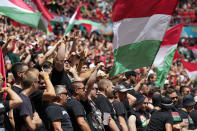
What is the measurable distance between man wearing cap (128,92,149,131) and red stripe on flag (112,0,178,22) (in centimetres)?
145

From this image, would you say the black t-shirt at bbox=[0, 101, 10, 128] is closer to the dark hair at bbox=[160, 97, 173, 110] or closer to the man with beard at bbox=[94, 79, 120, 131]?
the man with beard at bbox=[94, 79, 120, 131]

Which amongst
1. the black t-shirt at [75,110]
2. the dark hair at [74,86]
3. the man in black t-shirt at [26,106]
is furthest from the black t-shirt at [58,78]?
the man in black t-shirt at [26,106]

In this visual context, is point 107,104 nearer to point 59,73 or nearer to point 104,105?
point 104,105

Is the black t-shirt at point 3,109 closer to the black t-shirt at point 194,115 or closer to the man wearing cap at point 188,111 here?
the man wearing cap at point 188,111

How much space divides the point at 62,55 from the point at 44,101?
31.4 inches

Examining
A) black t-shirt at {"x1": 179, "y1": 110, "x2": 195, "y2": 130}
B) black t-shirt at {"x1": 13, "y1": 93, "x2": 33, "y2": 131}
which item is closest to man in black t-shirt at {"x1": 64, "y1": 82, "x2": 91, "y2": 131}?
black t-shirt at {"x1": 13, "y1": 93, "x2": 33, "y2": 131}

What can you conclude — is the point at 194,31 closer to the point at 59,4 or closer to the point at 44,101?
the point at 59,4

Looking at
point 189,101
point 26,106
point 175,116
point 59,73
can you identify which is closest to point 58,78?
point 59,73

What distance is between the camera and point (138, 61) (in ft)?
23.4

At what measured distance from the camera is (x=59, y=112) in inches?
205

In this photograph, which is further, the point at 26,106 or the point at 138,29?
the point at 138,29

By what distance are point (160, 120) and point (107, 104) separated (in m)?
0.97

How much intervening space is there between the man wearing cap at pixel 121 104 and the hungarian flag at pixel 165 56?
2.77m

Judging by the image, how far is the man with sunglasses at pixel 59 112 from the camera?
203 inches
